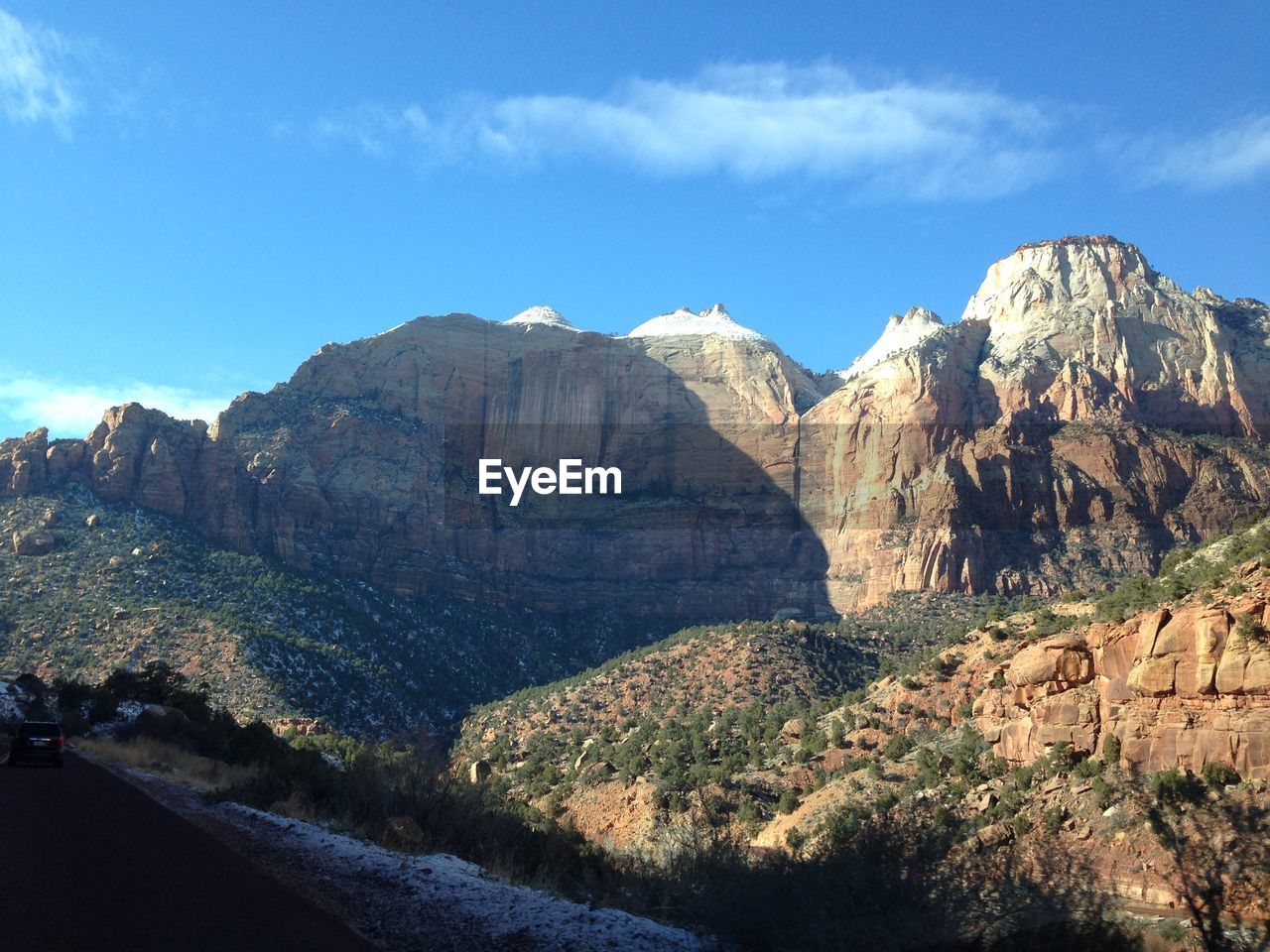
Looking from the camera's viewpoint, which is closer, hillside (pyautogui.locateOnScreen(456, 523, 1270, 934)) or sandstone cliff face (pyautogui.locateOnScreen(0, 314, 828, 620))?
hillside (pyautogui.locateOnScreen(456, 523, 1270, 934))

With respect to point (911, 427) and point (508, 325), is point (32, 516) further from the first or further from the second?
point (911, 427)

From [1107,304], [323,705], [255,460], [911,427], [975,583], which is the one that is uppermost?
[1107,304]

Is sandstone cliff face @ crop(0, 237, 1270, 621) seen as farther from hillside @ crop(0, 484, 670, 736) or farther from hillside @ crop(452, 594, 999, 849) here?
hillside @ crop(452, 594, 999, 849)

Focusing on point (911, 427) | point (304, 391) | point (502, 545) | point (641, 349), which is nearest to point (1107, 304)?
point (911, 427)

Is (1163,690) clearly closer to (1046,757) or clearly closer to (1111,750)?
(1111,750)

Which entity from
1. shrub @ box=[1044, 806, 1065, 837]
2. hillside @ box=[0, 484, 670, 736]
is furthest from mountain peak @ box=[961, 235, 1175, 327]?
shrub @ box=[1044, 806, 1065, 837]

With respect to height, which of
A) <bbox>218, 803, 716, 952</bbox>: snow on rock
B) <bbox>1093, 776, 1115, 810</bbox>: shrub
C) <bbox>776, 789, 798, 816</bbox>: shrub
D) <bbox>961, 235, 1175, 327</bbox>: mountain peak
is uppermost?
<bbox>961, 235, 1175, 327</bbox>: mountain peak
